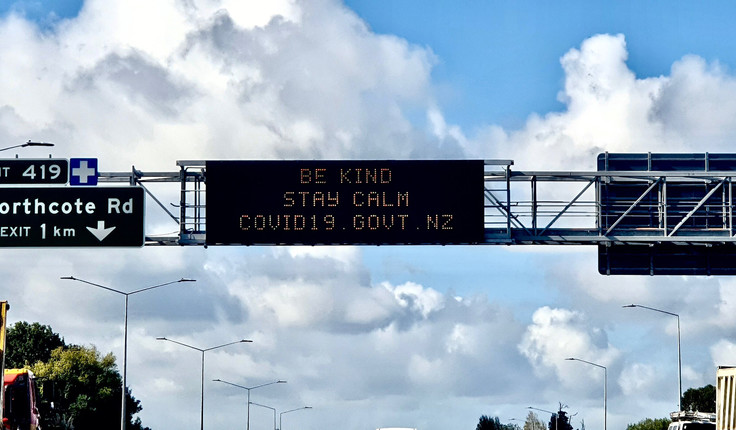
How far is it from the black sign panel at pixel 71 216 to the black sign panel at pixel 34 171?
27cm

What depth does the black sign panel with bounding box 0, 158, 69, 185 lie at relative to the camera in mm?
44562

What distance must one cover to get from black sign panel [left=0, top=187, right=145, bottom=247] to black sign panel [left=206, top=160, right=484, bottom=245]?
290 centimetres

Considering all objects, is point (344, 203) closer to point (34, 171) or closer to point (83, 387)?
point (34, 171)

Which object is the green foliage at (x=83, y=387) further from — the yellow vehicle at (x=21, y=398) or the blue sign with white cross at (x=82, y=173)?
the blue sign with white cross at (x=82, y=173)

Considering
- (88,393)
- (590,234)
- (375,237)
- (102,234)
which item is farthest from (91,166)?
(88,393)

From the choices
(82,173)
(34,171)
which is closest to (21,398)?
(34,171)

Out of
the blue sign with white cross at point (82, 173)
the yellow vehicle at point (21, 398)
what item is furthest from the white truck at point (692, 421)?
the yellow vehicle at point (21, 398)

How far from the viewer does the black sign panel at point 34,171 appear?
44562mm

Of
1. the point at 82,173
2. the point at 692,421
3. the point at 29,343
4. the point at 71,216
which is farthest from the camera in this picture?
the point at 29,343

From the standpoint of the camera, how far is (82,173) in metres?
45.0

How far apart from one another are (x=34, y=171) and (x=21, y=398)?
7981 mm

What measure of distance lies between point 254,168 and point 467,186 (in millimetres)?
6709

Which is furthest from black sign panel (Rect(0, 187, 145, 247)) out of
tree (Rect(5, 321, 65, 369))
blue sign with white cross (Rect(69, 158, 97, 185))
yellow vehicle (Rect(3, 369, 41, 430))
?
tree (Rect(5, 321, 65, 369))

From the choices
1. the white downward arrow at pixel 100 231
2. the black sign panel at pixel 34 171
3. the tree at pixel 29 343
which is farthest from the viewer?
the tree at pixel 29 343
